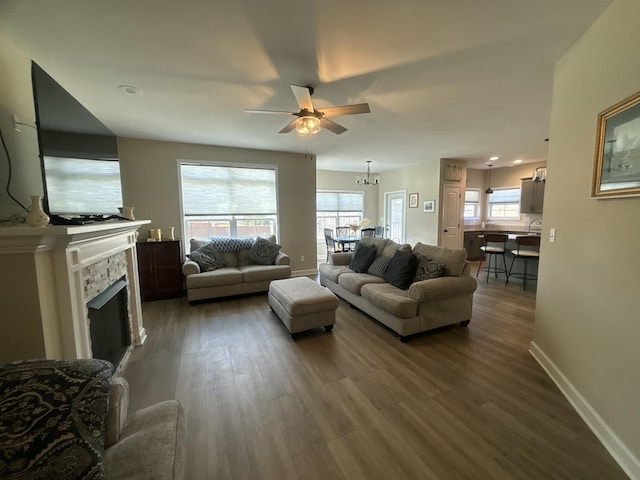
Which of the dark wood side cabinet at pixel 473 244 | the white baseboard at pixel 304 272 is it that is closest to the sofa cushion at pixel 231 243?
the white baseboard at pixel 304 272

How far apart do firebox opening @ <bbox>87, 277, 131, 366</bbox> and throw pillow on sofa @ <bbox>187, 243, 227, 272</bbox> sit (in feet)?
5.03

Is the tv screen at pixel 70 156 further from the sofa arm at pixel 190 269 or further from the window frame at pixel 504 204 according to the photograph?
the window frame at pixel 504 204

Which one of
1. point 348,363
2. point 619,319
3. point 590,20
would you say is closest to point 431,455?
point 348,363

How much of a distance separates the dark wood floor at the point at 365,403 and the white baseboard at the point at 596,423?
0.12 feet

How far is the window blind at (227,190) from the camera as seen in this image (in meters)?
4.74

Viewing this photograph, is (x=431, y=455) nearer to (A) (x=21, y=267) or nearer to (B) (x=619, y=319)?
(B) (x=619, y=319)

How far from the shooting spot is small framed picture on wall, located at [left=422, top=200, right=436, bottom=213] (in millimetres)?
6375

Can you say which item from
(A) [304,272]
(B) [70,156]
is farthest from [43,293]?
(A) [304,272]

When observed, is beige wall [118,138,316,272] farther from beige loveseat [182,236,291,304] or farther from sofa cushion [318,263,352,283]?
sofa cushion [318,263,352,283]

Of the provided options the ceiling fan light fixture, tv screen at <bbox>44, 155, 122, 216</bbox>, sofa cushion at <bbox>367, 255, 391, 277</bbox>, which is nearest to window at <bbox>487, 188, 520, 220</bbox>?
sofa cushion at <bbox>367, 255, 391, 277</bbox>

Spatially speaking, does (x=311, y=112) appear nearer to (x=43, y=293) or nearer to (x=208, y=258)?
(x=43, y=293)

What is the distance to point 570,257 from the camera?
1.99 meters

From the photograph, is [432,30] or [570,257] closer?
[432,30]

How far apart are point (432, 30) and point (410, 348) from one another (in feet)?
8.84
